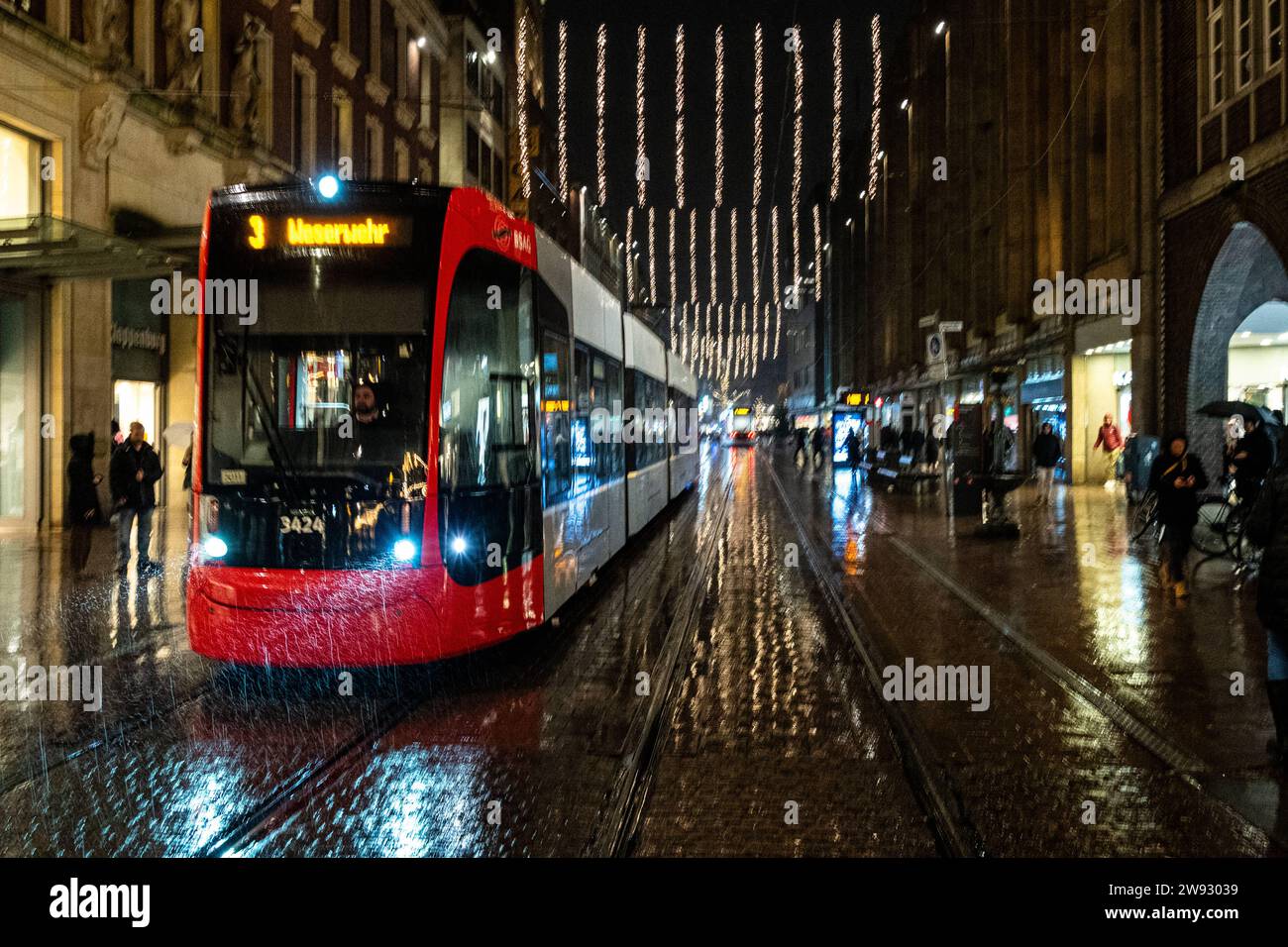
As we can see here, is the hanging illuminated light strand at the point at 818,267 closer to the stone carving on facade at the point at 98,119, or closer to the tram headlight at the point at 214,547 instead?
the stone carving on facade at the point at 98,119

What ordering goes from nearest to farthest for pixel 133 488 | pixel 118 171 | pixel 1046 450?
pixel 133 488
pixel 118 171
pixel 1046 450

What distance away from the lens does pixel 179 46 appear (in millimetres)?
21906

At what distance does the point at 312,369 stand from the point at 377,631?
6.14 feet

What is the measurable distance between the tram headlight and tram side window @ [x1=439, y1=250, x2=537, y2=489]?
1.59 m

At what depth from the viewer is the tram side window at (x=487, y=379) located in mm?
8148

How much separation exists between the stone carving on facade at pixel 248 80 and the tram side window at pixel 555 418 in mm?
15844

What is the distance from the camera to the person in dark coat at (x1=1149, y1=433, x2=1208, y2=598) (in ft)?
39.3

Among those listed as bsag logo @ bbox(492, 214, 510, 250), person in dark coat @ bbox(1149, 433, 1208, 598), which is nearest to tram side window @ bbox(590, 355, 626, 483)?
bsag logo @ bbox(492, 214, 510, 250)

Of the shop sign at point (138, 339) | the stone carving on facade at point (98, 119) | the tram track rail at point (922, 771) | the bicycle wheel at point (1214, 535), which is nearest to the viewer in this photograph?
the tram track rail at point (922, 771)

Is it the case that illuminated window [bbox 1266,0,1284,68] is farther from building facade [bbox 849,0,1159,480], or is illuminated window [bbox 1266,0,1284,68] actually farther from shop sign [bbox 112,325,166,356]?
shop sign [bbox 112,325,166,356]

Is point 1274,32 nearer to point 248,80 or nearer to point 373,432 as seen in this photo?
point 373,432

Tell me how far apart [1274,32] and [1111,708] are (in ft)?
45.2

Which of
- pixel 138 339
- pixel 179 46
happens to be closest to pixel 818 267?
pixel 179 46

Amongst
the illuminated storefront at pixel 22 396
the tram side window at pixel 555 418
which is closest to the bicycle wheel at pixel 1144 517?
the tram side window at pixel 555 418
